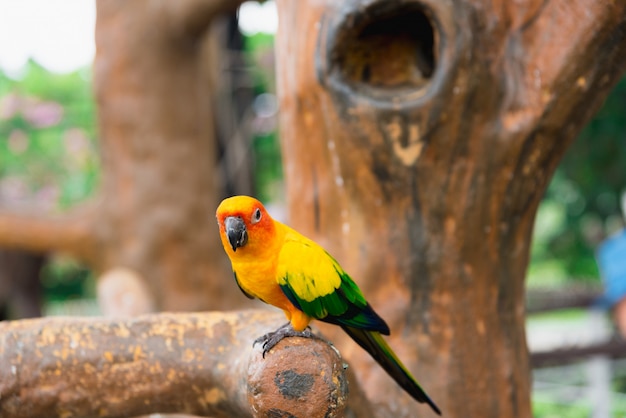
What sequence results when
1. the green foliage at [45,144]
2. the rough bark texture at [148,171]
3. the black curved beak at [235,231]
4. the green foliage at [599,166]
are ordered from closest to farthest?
the black curved beak at [235,231] < the green foliage at [599,166] < the rough bark texture at [148,171] < the green foliage at [45,144]

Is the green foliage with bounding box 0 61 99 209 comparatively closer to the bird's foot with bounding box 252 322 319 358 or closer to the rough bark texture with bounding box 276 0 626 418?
the rough bark texture with bounding box 276 0 626 418

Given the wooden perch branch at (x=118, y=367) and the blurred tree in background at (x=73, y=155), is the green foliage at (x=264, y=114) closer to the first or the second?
the blurred tree in background at (x=73, y=155)

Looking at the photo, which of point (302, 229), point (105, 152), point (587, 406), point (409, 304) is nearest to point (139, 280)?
point (105, 152)

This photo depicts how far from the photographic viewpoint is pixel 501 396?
1841 millimetres

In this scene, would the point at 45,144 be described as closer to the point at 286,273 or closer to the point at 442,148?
the point at 442,148

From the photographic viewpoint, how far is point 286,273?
1328 millimetres

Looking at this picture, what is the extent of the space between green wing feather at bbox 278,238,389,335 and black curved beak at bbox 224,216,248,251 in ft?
0.31

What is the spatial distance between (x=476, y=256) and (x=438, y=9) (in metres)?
0.60

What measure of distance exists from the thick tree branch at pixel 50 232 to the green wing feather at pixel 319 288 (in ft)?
8.06

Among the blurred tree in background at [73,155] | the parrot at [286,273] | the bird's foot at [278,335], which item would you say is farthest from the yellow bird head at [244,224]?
the blurred tree in background at [73,155]

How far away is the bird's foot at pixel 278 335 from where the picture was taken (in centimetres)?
129

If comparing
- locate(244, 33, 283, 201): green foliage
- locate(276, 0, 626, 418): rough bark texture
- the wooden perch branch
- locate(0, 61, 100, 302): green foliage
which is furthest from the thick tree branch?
locate(0, 61, 100, 302): green foliage

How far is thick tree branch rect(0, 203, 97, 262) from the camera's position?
11.8 feet

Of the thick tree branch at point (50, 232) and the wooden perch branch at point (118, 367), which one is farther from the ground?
the thick tree branch at point (50, 232)
